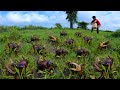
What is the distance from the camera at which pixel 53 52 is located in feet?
18.7

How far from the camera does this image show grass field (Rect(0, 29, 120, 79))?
5266mm

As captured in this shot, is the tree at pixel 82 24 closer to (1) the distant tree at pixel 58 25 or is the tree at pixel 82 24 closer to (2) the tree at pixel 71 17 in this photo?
(2) the tree at pixel 71 17

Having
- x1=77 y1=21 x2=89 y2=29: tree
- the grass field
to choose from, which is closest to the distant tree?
the grass field

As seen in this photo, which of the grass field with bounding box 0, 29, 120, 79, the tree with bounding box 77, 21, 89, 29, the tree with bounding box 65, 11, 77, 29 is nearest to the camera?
the tree with bounding box 65, 11, 77, 29

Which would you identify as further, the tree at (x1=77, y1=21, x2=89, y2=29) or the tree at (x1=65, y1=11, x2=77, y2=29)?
the tree at (x1=77, y1=21, x2=89, y2=29)

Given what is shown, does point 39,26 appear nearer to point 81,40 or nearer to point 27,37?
point 27,37

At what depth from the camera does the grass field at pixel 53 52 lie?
5.27 metres

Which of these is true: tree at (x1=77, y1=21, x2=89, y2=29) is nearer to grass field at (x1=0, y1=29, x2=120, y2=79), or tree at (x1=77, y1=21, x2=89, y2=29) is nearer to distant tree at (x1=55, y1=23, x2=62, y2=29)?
grass field at (x1=0, y1=29, x2=120, y2=79)

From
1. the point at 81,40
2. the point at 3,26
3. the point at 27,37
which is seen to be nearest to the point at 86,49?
the point at 81,40

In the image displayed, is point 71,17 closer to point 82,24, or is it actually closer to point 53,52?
point 82,24

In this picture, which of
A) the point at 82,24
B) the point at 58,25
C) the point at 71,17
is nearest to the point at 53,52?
the point at 58,25

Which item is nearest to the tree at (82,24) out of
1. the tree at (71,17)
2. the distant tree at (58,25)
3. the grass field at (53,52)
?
the tree at (71,17)
